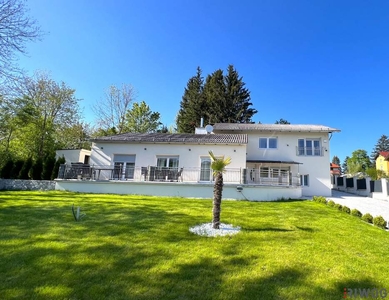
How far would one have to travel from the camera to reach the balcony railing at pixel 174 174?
47.3ft

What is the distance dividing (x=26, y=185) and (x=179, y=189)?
39.1ft

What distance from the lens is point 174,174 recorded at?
14664 millimetres

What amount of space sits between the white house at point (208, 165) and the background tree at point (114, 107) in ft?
50.5

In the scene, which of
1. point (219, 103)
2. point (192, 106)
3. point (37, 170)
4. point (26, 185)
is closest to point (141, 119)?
point (192, 106)

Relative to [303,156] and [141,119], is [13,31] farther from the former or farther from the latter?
[141,119]

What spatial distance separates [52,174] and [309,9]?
21.8 m

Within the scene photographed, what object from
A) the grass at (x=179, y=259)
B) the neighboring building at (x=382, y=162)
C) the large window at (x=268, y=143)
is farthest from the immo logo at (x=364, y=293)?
the neighboring building at (x=382, y=162)

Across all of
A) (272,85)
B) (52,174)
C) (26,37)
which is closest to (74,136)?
(52,174)

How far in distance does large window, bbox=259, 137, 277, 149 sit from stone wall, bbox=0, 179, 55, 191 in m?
17.0

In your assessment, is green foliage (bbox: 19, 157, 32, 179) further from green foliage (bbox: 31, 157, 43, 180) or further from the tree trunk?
the tree trunk

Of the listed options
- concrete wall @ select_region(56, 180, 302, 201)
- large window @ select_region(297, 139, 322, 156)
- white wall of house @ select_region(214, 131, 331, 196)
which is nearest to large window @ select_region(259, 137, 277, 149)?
white wall of house @ select_region(214, 131, 331, 196)

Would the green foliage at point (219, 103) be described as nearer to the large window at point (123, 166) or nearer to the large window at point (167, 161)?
the large window at point (167, 161)

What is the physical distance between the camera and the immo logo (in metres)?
3.43

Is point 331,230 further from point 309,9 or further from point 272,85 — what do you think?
point 272,85
